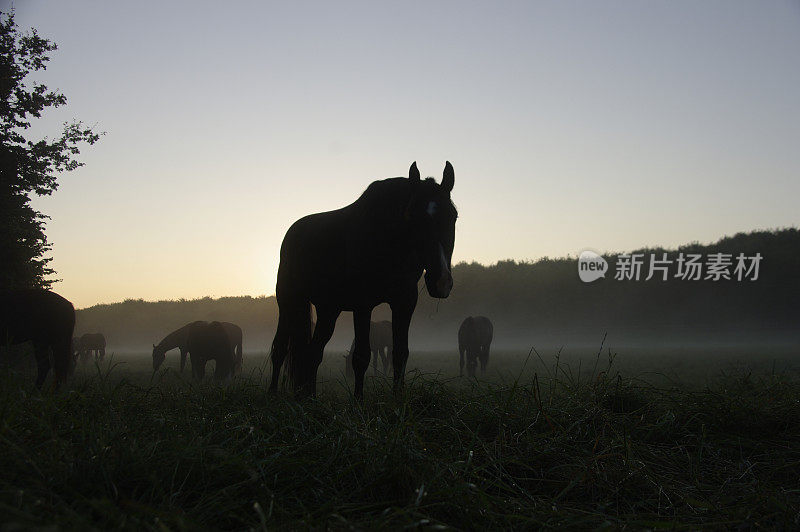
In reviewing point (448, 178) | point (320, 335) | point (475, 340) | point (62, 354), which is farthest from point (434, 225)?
point (475, 340)

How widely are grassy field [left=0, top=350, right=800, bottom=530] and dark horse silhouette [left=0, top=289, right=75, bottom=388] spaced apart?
6693 millimetres

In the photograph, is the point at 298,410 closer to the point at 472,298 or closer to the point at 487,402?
the point at 487,402

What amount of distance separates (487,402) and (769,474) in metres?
1.66

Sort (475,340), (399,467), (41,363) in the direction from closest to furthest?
(399,467) < (41,363) < (475,340)

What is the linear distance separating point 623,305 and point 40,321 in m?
54.5

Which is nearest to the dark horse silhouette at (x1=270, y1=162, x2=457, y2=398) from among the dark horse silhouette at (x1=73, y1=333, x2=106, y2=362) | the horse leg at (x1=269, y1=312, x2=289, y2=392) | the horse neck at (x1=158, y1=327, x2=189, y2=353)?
the horse leg at (x1=269, y1=312, x2=289, y2=392)

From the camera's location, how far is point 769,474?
2691mm

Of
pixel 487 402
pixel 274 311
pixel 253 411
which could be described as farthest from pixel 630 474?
pixel 274 311

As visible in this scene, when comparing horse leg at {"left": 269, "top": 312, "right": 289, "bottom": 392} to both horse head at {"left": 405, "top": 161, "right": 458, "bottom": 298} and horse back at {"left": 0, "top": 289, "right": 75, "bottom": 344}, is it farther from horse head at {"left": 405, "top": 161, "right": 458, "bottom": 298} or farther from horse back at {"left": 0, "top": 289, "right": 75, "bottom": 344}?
horse back at {"left": 0, "top": 289, "right": 75, "bottom": 344}

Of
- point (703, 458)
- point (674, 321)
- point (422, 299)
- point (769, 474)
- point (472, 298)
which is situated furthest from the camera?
point (472, 298)

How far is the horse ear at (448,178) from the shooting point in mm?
4398

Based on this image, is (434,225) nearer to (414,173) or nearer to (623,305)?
(414,173)

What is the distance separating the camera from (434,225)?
4.17m

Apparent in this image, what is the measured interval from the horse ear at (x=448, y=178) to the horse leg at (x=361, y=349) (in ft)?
4.94
